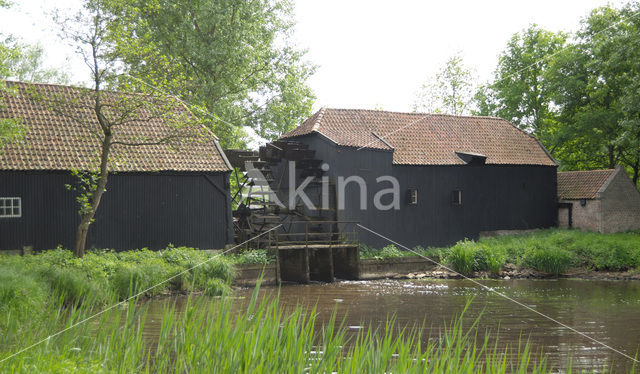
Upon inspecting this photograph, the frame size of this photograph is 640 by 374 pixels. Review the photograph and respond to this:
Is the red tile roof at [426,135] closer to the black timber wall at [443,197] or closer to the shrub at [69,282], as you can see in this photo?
the black timber wall at [443,197]

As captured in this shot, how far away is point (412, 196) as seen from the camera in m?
22.9

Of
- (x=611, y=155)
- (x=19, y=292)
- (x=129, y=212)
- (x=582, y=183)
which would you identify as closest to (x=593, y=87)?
(x=611, y=155)

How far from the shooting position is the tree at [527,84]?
32.2m

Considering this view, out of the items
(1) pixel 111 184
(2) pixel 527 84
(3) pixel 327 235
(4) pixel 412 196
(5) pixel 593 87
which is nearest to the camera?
(1) pixel 111 184

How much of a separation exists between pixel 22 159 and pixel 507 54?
1009 inches

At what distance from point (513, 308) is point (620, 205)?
506 inches

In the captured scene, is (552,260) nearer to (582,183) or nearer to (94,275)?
(582,183)

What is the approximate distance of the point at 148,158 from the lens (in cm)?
1869

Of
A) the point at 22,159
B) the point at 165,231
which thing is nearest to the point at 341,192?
the point at 165,231

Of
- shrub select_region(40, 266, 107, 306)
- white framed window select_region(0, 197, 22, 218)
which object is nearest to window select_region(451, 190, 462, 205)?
shrub select_region(40, 266, 107, 306)

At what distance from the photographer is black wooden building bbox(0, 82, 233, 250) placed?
55.3ft

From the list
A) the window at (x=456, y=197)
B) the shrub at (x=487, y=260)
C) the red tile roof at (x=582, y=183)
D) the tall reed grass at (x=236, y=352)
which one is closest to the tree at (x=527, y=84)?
the red tile roof at (x=582, y=183)

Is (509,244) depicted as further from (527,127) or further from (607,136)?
(527,127)

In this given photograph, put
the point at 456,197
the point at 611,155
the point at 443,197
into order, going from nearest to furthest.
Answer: the point at 443,197 < the point at 456,197 < the point at 611,155
